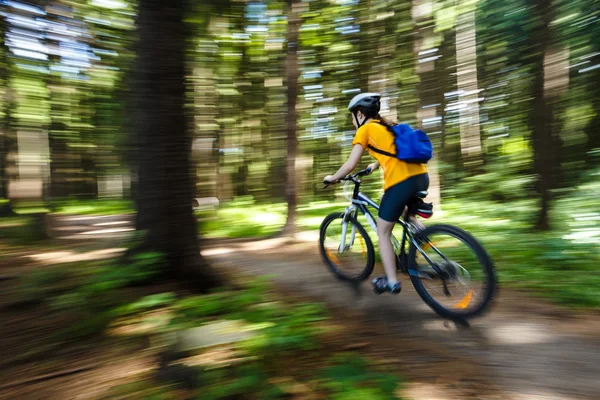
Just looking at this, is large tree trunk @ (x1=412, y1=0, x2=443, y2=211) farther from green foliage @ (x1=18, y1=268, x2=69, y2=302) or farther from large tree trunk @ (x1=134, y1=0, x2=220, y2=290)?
green foliage @ (x1=18, y1=268, x2=69, y2=302)

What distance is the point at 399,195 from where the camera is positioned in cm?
366

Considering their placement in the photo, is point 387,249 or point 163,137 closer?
point 387,249

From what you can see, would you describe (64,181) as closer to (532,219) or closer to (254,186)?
(254,186)

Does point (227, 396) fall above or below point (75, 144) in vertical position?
below

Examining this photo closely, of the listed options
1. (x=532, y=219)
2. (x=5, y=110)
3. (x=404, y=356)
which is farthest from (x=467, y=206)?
(x=5, y=110)

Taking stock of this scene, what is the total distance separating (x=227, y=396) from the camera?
226cm

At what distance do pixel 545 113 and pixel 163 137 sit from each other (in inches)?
243

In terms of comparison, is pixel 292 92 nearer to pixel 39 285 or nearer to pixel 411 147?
pixel 411 147

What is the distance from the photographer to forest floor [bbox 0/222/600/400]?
253cm

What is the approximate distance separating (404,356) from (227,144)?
1600 centimetres

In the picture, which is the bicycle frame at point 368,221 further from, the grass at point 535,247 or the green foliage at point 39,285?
the green foliage at point 39,285

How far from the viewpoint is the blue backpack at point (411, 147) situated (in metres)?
3.51

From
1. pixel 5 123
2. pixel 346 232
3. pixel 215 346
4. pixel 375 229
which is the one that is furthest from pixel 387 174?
pixel 5 123

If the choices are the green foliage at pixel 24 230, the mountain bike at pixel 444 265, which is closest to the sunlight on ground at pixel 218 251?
the mountain bike at pixel 444 265
